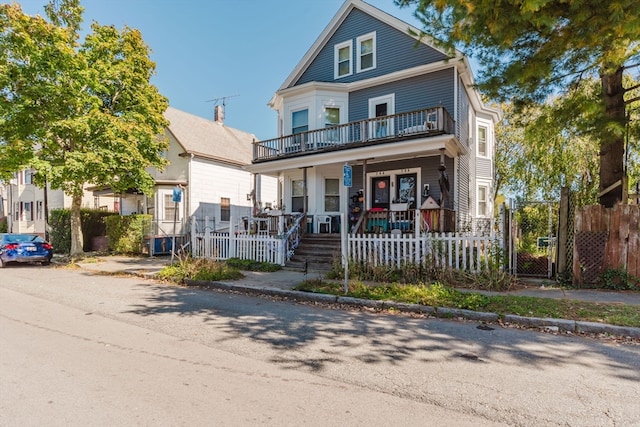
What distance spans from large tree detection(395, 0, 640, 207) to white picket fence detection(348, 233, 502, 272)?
12.0 feet

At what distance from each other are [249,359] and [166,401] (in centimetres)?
121

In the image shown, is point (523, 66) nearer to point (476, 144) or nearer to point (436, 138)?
point (436, 138)

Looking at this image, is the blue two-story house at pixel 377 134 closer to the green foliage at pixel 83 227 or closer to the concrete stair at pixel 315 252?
the concrete stair at pixel 315 252

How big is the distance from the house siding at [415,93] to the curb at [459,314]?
356 inches

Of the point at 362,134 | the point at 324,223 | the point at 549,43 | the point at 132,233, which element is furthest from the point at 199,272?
the point at 549,43

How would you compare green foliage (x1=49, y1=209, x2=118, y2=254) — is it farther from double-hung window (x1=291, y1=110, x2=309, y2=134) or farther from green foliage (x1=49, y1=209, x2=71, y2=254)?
double-hung window (x1=291, y1=110, x2=309, y2=134)

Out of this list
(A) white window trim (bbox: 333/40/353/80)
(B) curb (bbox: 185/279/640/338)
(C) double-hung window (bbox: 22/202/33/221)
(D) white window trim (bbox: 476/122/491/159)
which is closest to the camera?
(B) curb (bbox: 185/279/640/338)

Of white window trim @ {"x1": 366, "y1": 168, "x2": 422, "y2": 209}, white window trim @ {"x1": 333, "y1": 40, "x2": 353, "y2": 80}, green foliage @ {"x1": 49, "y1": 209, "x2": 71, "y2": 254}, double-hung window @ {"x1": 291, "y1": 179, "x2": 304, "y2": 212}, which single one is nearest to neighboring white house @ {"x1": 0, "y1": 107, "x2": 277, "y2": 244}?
double-hung window @ {"x1": 291, "y1": 179, "x2": 304, "y2": 212}

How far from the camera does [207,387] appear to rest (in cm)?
365

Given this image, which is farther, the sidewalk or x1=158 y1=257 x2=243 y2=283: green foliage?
x1=158 y1=257 x2=243 y2=283: green foliage

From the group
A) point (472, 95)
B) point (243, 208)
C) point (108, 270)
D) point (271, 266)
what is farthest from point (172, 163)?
point (472, 95)

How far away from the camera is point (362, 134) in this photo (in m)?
13.3

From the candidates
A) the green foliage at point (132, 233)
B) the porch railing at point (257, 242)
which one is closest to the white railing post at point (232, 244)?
the porch railing at point (257, 242)

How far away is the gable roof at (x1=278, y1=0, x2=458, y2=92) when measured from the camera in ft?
48.6
